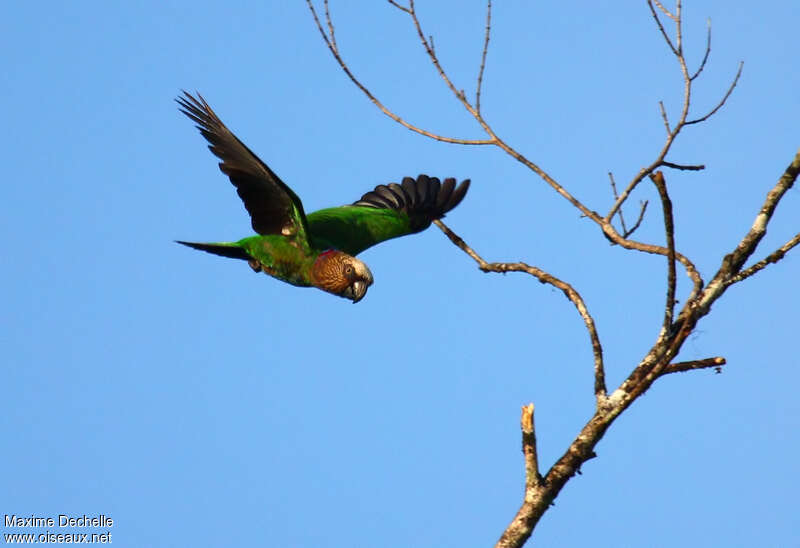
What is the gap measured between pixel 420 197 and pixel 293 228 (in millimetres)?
1802

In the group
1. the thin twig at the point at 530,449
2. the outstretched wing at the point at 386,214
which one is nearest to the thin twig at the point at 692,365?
the thin twig at the point at 530,449

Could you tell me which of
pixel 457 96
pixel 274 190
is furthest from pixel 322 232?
pixel 457 96

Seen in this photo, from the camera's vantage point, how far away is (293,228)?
24.1 ft

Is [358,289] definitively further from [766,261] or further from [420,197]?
[766,261]

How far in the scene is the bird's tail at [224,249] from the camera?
25.3 feet

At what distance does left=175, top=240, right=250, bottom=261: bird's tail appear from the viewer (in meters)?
7.73

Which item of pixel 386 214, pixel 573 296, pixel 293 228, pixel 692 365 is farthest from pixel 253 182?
pixel 692 365

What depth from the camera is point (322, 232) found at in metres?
7.76

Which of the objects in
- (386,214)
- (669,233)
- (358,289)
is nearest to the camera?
(669,233)

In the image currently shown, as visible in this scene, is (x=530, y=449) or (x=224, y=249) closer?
(x=530, y=449)

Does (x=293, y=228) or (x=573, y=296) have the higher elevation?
(x=293, y=228)

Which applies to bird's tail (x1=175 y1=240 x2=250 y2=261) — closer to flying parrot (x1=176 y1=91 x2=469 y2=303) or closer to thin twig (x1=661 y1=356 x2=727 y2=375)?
flying parrot (x1=176 y1=91 x2=469 y2=303)

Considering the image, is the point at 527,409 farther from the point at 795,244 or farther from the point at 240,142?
the point at 240,142

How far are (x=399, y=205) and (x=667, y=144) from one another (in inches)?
182
